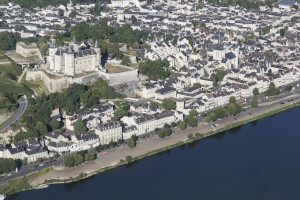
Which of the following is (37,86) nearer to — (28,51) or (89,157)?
(28,51)

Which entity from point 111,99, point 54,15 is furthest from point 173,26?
point 111,99

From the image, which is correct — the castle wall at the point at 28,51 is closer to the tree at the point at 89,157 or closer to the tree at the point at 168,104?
the tree at the point at 168,104

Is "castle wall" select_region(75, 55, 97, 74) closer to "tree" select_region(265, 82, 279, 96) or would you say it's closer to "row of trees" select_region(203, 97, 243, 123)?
"row of trees" select_region(203, 97, 243, 123)

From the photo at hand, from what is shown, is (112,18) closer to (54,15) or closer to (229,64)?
(54,15)

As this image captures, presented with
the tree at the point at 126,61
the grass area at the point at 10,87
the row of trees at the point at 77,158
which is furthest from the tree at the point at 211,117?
the grass area at the point at 10,87

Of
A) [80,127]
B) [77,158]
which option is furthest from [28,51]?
[77,158]
